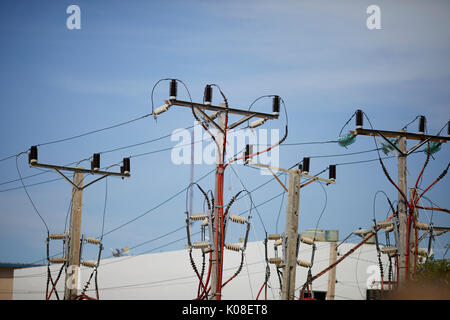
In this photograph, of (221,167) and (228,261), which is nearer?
(221,167)

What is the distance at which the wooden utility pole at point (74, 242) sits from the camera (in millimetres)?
19781

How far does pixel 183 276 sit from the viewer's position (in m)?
37.5

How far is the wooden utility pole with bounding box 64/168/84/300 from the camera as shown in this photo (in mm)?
19781

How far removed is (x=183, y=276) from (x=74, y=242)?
17.9m

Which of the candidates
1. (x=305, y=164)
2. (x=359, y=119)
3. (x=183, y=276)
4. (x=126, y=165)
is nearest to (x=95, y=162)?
(x=126, y=165)

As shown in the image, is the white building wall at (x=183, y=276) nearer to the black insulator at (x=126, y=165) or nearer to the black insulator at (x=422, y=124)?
the black insulator at (x=126, y=165)

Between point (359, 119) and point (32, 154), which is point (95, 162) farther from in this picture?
point (359, 119)

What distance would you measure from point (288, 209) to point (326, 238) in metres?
19.1

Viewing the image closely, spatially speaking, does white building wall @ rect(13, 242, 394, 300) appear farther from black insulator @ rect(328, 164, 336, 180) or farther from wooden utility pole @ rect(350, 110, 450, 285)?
wooden utility pole @ rect(350, 110, 450, 285)

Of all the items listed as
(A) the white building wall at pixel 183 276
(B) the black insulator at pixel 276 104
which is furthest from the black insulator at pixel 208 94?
(A) the white building wall at pixel 183 276

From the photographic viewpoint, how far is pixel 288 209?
18.0 m
